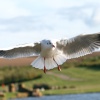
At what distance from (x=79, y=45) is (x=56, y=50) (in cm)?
85

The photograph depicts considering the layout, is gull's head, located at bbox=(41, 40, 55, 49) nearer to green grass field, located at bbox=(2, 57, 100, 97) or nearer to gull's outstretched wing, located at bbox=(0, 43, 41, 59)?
gull's outstretched wing, located at bbox=(0, 43, 41, 59)

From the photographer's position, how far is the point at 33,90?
40719 millimetres

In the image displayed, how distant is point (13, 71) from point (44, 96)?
15.6 ft

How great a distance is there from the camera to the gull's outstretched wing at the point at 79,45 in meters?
13.6

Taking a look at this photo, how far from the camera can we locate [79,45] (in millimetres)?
14047

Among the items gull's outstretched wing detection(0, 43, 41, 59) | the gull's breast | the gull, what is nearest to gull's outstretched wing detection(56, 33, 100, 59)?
the gull

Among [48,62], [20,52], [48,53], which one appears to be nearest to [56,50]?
[48,53]

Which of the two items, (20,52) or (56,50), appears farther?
(20,52)

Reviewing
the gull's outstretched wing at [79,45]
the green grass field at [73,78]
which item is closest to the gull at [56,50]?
the gull's outstretched wing at [79,45]

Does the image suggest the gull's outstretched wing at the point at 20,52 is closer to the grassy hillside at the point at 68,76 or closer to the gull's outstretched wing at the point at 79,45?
the gull's outstretched wing at the point at 79,45

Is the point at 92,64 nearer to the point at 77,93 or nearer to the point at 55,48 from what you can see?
the point at 77,93

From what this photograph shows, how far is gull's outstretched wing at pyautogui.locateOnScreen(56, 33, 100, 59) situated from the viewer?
13612 millimetres

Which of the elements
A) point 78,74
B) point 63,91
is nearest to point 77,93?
point 63,91

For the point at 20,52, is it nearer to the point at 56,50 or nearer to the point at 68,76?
the point at 56,50
